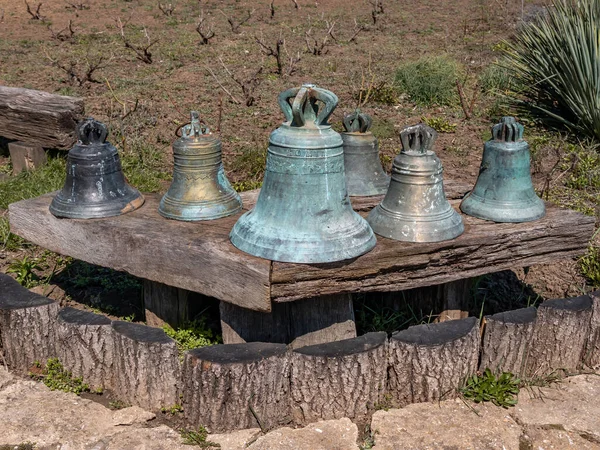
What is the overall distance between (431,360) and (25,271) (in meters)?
2.37

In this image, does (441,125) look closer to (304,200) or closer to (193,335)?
(193,335)

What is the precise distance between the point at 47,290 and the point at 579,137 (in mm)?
4718

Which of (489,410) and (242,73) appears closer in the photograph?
(489,410)

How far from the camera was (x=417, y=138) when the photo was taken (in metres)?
2.89

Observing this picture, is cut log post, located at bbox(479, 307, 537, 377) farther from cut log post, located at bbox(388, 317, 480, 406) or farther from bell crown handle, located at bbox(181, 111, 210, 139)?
bell crown handle, located at bbox(181, 111, 210, 139)

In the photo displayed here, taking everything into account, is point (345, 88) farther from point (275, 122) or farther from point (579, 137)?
point (579, 137)

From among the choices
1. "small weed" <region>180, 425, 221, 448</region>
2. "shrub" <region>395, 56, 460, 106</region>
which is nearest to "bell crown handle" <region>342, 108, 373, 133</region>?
"small weed" <region>180, 425, 221, 448</region>

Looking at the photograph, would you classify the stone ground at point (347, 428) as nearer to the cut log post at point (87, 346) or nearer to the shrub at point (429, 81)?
the cut log post at point (87, 346)

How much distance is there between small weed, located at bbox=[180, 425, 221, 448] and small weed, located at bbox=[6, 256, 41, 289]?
1581mm

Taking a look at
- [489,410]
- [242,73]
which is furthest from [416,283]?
[242,73]

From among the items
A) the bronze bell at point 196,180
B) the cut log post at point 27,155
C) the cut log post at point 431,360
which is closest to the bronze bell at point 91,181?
the bronze bell at point 196,180

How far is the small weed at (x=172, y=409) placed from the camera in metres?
2.85

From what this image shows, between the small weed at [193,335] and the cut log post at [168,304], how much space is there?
0.12 feet

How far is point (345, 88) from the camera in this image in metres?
7.68
